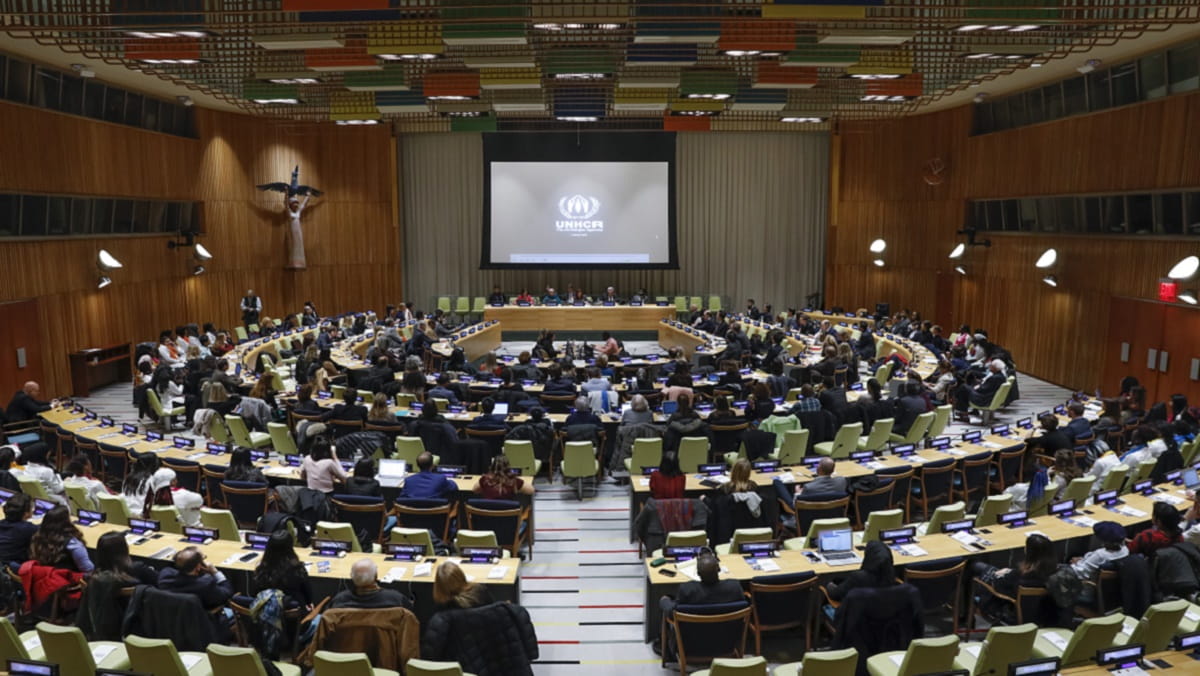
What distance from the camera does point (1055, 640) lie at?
6.23 m

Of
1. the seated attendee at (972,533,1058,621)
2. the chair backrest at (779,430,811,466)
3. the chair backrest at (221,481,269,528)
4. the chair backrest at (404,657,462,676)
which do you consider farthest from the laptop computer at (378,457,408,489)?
the seated attendee at (972,533,1058,621)

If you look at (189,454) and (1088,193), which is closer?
(189,454)

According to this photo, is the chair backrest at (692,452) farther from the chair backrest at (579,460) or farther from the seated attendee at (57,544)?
the seated attendee at (57,544)

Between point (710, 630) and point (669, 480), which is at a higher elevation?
point (669, 480)

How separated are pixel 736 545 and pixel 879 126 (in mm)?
23346

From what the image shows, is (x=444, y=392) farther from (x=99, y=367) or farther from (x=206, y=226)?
(x=206, y=226)

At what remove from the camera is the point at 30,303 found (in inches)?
685

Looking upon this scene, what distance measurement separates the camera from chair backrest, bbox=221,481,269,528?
9.16 meters

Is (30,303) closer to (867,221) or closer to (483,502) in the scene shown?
(483,502)

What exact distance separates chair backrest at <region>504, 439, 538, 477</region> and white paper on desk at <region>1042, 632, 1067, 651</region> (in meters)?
6.38

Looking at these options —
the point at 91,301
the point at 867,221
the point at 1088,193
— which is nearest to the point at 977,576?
the point at 1088,193

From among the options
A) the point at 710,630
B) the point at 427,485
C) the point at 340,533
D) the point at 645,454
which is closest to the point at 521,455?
the point at 645,454

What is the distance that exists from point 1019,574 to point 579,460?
18.5 ft

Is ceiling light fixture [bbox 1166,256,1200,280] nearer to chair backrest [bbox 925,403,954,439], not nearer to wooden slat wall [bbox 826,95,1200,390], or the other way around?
wooden slat wall [bbox 826,95,1200,390]
